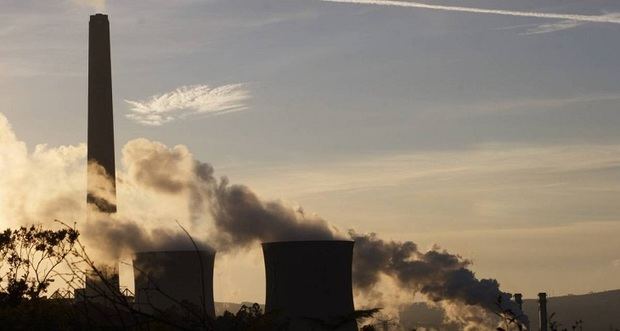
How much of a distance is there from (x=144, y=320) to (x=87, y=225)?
50848 mm

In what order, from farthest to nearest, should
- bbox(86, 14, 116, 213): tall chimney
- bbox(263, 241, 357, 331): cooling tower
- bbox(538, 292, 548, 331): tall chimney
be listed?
1. bbox(538, 292, 548, 331): tall chimney
2. bbox(86, 14, 116, 213): tall chimney
3. bbox(263, 241, 357, 331): cooling tower

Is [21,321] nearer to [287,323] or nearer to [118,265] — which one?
[287,323]

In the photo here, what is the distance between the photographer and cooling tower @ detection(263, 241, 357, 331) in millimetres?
40250

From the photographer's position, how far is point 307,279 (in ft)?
132

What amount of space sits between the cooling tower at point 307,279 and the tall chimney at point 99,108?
→ 46.9ft

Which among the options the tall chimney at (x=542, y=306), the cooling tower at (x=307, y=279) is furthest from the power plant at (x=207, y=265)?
the tall chimney at (x=542, y=306)

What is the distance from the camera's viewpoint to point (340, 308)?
41062 mm

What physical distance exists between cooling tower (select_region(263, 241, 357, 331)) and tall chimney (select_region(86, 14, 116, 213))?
1429 cm

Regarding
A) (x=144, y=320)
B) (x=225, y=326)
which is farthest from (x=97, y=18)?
(x=144, y=320)

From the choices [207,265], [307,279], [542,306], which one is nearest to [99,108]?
[207,265]

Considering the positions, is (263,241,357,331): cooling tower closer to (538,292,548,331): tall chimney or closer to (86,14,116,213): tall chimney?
(86,14,116,213): tall chimney

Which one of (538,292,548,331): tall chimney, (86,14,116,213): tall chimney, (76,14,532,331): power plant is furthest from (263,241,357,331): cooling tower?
(538,292,548,331): tall chimney

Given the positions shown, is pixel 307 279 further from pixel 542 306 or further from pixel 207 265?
pixel 542 306

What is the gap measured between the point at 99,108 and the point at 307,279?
57.0ft
